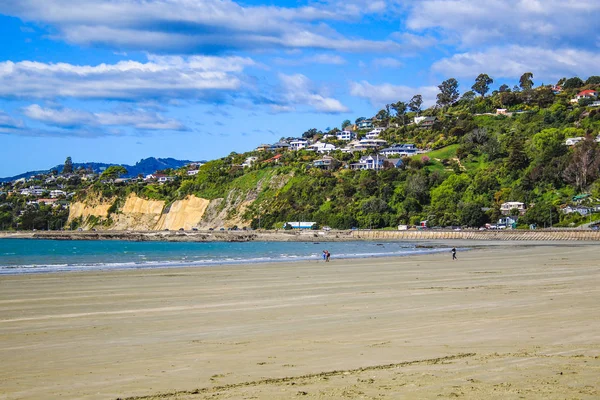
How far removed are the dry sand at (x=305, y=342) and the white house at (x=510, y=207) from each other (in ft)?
246

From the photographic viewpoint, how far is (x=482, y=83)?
182125 millimetres

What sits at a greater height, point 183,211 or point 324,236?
point 183,211

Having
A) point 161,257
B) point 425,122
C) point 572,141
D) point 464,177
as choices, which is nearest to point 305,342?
point 161,257

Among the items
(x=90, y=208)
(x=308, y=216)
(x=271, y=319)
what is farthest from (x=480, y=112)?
(x=271, y=319)

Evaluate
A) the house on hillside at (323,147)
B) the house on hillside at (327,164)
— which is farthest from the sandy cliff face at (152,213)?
the house on hillside at (323,147)

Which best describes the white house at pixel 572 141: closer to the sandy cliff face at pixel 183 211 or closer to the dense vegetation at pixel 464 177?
the dense vegetation at pixel 464 177

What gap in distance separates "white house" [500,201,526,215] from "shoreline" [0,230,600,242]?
1117 centimetres

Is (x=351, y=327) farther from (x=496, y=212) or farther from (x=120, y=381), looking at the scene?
(x=496, y=212)

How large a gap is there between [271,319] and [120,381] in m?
6.21

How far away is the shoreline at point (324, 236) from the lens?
76000mm

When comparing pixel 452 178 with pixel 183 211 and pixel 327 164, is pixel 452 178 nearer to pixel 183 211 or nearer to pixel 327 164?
pixel 327 164

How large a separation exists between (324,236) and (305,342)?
9079 centimetres

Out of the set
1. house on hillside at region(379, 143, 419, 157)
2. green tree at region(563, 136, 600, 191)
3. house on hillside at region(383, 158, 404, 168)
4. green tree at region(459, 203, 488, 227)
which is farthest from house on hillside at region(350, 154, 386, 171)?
green tree at region(563, 136, 600, 191)

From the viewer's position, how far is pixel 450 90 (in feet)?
618
